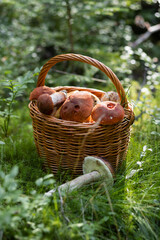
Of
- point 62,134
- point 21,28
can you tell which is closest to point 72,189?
point 62,134

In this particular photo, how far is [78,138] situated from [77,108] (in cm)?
24

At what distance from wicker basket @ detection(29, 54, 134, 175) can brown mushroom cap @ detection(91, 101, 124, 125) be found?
0.21ft

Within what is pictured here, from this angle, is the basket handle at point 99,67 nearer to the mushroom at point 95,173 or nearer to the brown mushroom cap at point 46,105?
the brown mushroom cap at point 46,105

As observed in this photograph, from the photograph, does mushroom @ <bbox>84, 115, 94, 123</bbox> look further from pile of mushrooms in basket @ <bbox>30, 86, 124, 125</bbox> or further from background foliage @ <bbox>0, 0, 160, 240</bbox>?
background foliage @ <bbox>0, 0, 160, 240</bbox>

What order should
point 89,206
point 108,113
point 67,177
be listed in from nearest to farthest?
1. point 89,206
2. point 108,113
3. point 67,177

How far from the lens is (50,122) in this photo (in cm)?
178

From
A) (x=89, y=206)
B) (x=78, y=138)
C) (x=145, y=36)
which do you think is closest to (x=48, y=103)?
(x=78, y=138)

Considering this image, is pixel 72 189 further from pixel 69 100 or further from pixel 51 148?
pixel 69 100

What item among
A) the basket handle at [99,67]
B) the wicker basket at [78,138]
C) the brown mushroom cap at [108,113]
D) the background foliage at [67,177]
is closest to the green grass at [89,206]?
the background foliage at [67,177]

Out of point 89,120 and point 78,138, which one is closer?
point 78,138

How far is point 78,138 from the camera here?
1738 millimetres

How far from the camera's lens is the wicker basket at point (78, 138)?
1.72 m

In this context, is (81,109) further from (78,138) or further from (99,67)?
(99,67)

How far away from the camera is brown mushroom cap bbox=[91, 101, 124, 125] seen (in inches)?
65.6
